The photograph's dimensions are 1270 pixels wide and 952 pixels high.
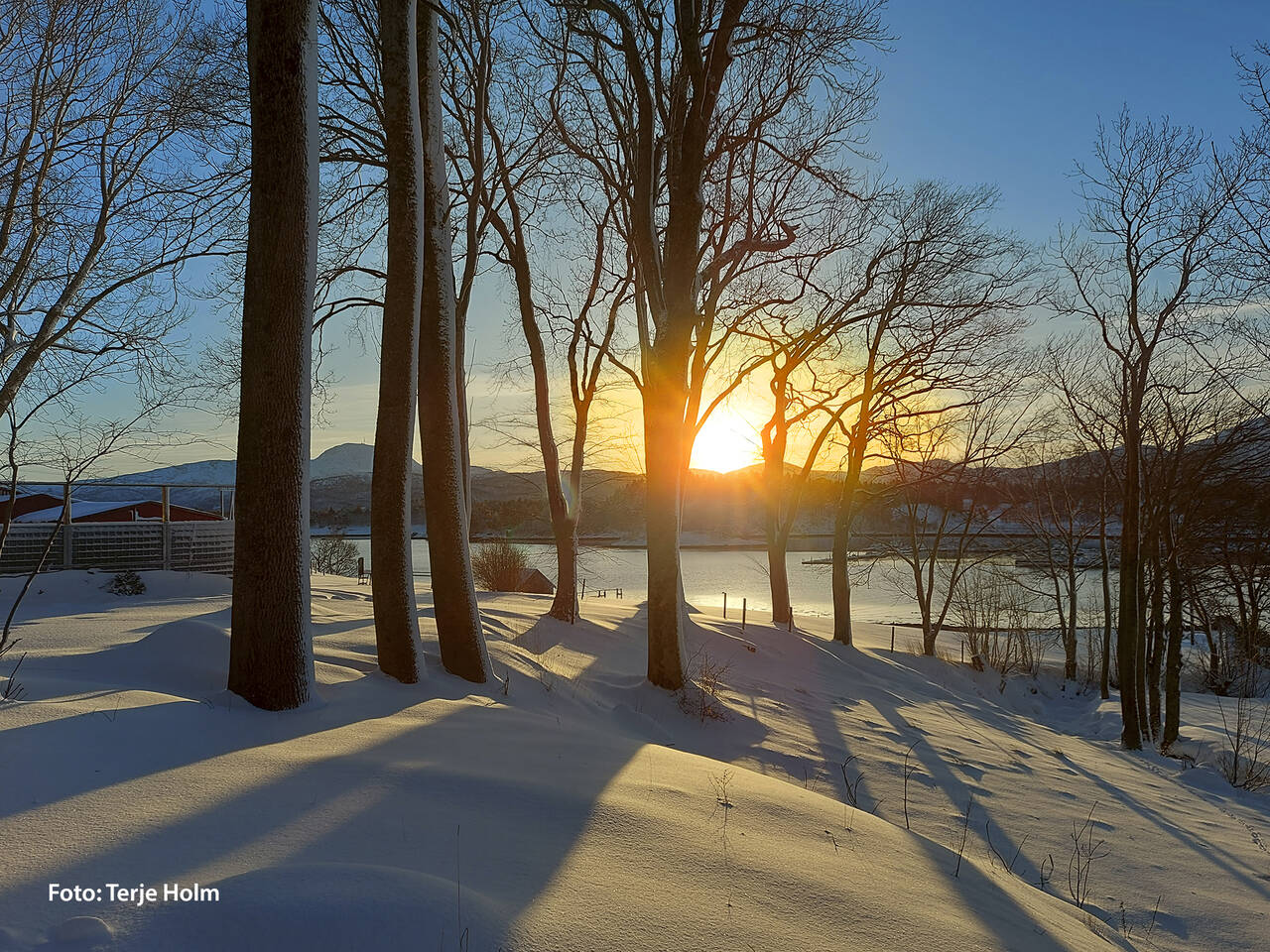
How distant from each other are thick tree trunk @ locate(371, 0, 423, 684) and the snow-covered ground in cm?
53

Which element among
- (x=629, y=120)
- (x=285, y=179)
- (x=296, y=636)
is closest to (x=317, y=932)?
(x=296, y=636)

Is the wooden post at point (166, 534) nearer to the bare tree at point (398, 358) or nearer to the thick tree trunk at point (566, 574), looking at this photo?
the thick tree trunk at point (566, 574)

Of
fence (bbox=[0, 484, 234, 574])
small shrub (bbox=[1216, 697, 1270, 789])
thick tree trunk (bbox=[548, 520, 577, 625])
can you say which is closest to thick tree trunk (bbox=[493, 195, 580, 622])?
thick tree trunk (bbox=[548, 520, 577, 625])

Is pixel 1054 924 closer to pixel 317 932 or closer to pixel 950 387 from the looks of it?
pixel 317 932

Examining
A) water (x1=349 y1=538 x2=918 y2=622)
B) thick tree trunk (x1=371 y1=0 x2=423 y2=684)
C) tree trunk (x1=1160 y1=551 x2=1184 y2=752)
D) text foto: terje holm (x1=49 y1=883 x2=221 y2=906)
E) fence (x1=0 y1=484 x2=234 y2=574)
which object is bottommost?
water (x1=349 y1=538 x2=918 y2=622)

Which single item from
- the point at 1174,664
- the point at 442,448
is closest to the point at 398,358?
the point at 442,448

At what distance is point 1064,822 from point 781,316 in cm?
1274

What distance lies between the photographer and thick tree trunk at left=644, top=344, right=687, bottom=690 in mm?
8070

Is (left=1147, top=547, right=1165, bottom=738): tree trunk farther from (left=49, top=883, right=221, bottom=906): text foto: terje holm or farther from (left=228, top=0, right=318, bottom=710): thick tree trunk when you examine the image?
(left=49, top=883, right=221, bottom=906): text foto: terje holm

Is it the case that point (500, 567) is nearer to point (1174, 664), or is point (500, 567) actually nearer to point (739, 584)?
point (1174, 664)

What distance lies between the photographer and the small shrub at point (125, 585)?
528 inches

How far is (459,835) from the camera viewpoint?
2.78 m

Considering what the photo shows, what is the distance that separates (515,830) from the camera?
292 cm

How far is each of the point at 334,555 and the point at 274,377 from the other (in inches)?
1019
